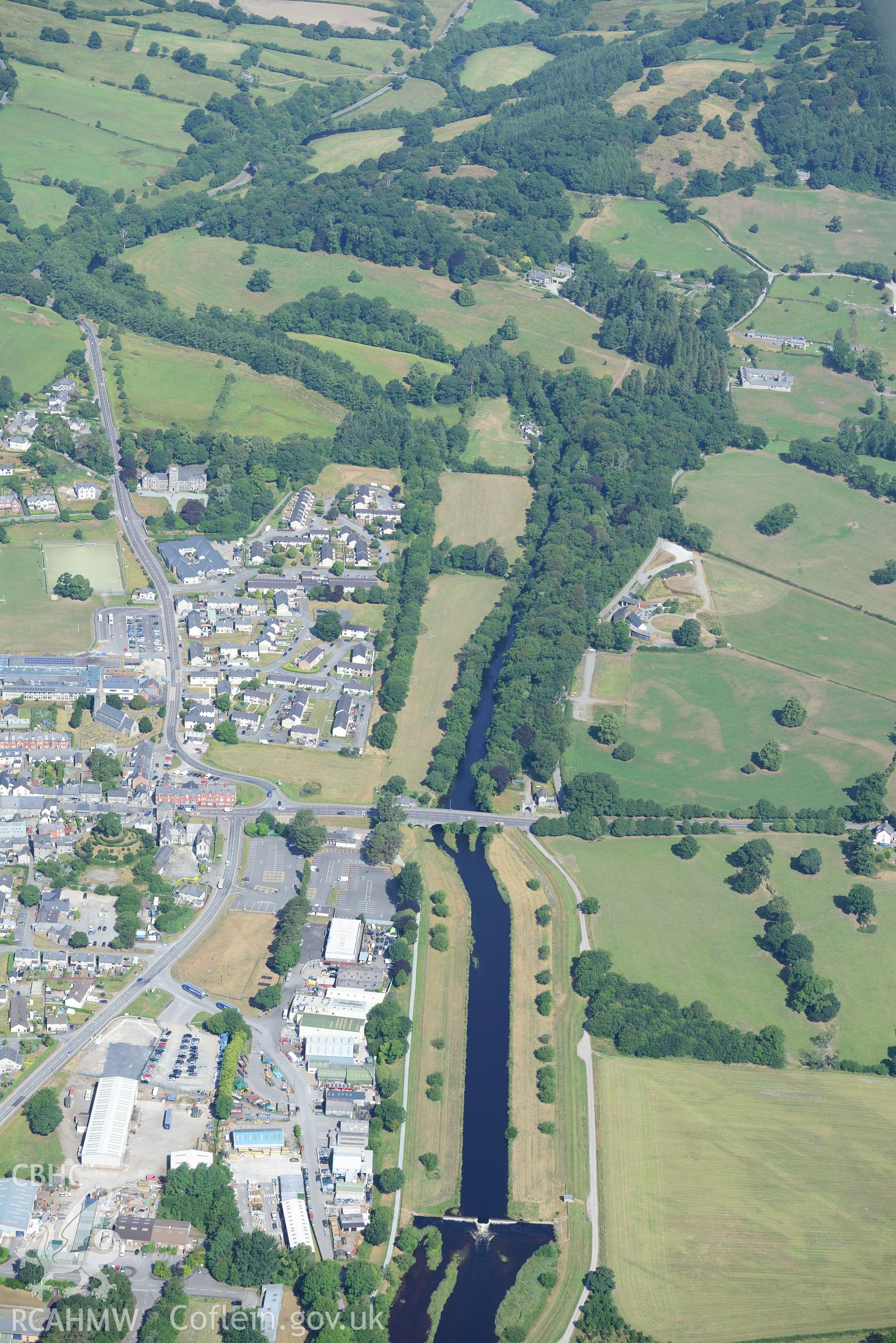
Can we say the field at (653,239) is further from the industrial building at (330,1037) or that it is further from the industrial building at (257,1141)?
the industrial building at (257,1141)

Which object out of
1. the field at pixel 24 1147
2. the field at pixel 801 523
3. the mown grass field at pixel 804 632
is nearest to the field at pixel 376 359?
the field at pixel 801 523

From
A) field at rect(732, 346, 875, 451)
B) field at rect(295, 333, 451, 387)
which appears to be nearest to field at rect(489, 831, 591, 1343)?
field at rect(732, 346, 875, 451)

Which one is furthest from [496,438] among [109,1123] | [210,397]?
[109,1123]

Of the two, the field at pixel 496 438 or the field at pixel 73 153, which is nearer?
the field at pixel 496 438

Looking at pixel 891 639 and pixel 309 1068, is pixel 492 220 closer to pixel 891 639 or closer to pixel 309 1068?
pixel 891 639

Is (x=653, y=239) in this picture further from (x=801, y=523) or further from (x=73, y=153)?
(x=73, y=153)

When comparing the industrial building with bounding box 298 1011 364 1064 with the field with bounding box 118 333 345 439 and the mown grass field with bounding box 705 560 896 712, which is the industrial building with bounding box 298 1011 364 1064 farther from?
the field with bounding box 118 333 345 439
